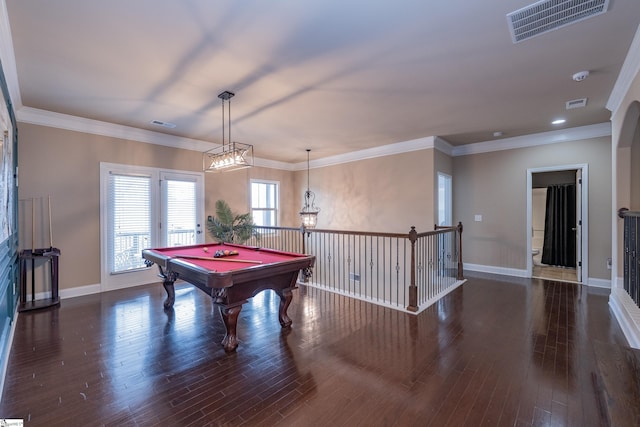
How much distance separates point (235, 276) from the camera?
256 centimetres

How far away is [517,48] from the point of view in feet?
8.31

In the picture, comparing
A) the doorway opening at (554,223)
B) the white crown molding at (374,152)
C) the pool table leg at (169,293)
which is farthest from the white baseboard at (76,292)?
the doorway opening at (554,223)

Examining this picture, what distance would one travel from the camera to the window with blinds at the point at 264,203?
7.22m

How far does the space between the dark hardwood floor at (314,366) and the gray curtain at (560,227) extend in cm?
345

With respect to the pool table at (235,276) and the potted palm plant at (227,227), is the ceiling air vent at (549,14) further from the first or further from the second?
the potted palm plant at (227,227)

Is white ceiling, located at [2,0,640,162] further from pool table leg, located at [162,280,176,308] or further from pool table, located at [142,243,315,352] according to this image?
pool table leg, located at [162,280,176,308]

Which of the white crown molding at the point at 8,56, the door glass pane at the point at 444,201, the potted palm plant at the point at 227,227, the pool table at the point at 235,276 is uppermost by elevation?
the white crown molding at the point at 8,56

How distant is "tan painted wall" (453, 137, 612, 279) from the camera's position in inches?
193

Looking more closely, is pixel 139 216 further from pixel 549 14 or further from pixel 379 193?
pixel 549 14

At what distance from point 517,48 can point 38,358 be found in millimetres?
5193

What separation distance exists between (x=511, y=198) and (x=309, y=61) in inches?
201

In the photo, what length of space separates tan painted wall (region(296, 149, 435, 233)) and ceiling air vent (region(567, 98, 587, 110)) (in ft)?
6.80

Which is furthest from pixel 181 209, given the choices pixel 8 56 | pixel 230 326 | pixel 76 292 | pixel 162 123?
pixel 230 326

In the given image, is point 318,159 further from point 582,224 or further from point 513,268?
point 582,224
